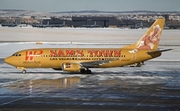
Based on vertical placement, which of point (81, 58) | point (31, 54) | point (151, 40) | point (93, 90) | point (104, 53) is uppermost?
point (151, 40)

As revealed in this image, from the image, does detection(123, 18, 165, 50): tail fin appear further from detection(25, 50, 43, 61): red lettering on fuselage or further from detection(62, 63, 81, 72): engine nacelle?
detection(25, 50, 43, 61): red lettering on fuselage

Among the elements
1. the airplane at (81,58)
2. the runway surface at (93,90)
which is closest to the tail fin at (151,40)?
the airplane at (81,58)

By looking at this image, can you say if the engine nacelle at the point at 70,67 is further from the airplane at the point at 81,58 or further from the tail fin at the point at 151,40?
the tail fin at the point at 151,40

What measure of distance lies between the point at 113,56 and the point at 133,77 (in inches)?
192

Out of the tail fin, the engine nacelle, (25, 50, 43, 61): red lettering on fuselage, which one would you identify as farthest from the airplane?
the tail fin

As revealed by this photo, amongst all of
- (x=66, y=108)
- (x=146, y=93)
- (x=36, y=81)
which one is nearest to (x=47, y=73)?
(x=36, y=81)

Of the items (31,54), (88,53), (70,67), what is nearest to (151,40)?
(88,53)

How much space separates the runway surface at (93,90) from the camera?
114 ft

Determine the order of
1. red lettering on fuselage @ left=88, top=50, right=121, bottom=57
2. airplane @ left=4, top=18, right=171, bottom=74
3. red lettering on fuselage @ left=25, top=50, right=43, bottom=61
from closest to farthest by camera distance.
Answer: airplane @ left=4, top=18, right=171, bottom=74 < red lettering on fuselage @ left=25, top=50, right=43, bottom=61 < red lettering on fuselage @ left=88, top=50, right=121, bottom=57

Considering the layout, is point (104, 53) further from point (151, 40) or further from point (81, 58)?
point (151, 40)

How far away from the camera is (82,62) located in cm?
5656

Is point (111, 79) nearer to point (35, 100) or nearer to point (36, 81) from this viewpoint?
point (36, 81)

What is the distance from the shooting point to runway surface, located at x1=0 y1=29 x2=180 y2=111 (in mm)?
34781

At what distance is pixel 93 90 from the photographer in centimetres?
4275
